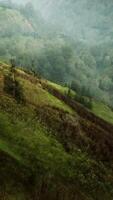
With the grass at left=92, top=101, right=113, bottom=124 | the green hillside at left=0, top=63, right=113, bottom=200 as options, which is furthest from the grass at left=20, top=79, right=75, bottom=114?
the grass at left=92, top=101, right=113, bottom=124

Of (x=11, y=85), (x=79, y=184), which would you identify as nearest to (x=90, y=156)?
(x=79, y=184)

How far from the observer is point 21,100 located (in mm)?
79562

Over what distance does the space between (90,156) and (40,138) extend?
9.02 m

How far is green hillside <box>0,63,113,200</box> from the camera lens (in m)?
43.0

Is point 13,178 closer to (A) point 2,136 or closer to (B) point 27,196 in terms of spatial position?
(B) point 27,196

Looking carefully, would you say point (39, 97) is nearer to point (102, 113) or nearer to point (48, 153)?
point (48, 153)

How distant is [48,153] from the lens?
194 ft

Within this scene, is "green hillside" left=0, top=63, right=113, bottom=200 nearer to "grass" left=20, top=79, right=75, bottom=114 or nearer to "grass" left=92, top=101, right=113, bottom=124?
"grass" left=20, top=79, right=75, bottom=114

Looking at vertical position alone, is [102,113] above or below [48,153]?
below

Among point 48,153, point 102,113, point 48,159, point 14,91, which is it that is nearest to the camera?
point 48,159

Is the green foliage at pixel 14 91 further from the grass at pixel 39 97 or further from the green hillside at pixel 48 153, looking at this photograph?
the grass at pixel 39 97

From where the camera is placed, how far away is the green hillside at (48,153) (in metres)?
43.0

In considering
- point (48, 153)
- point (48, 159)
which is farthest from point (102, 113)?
point (48, 159)

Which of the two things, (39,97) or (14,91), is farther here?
(39,97)
